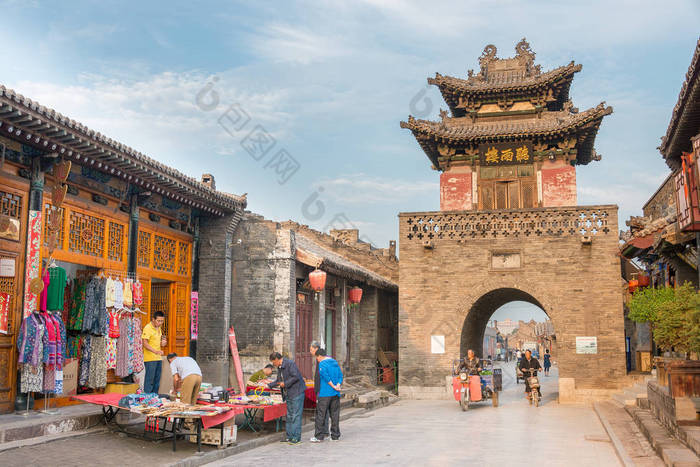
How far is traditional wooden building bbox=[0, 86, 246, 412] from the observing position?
856 cm

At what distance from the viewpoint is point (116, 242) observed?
36.0ft

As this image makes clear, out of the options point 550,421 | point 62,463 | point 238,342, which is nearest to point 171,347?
point 238,342

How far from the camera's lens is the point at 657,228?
46.6 feet

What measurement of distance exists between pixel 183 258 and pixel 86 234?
3181 mm

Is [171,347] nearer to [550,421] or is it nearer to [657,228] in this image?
[550,421]

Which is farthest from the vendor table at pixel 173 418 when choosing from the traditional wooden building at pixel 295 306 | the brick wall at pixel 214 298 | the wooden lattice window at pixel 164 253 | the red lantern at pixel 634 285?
the red lantern at pixel 634 285

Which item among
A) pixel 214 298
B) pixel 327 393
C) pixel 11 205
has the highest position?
pixel 11 205

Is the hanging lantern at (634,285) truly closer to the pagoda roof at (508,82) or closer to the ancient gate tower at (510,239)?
the ancient gate tower at (510,239)

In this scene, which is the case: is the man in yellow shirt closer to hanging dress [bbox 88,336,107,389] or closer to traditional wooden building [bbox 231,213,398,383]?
hanging dress [bbox 88,336,107,389]

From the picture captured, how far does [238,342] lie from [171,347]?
5.05 feet

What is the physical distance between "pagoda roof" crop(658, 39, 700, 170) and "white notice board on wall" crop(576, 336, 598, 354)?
5081mm

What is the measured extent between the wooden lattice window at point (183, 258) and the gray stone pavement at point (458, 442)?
4.32m

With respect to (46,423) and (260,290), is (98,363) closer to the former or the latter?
(46,423)

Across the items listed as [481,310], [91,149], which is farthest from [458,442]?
[481,310]
